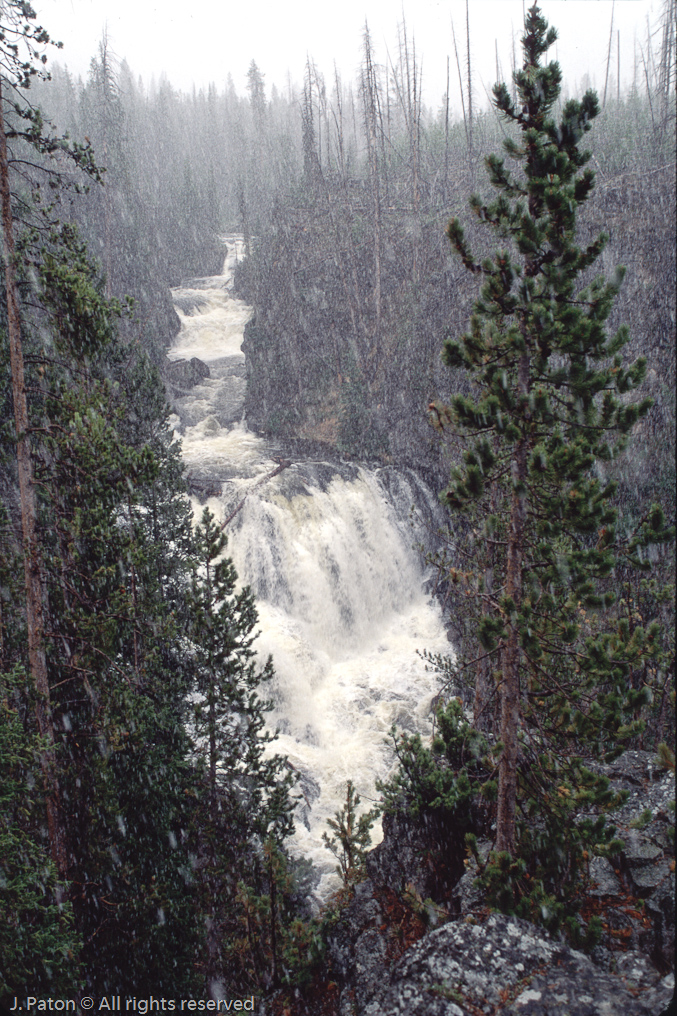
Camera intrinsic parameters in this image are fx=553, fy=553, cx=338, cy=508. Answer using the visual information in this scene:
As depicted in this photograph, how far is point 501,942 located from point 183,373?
31.9 meters

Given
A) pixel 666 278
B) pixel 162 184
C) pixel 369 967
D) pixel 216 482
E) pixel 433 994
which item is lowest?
pixel 369 967

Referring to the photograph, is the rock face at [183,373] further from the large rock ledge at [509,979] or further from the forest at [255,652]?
the large rock ledge at [509,979]

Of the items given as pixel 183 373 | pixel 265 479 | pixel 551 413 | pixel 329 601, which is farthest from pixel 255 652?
pixel 183 373

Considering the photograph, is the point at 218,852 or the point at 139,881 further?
the point at 218,852

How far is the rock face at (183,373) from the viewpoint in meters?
32.3

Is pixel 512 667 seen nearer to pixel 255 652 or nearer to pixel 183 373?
pixel 255 652


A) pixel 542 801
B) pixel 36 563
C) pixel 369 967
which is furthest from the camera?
pixel 369 967

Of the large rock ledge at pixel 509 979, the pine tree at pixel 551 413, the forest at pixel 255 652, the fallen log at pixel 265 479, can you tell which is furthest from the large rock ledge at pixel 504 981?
the fallen log at pixel 265 479

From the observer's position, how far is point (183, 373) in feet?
107

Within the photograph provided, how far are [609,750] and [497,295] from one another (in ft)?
16.1

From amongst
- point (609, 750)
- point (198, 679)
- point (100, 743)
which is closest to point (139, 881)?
point (100, 743)

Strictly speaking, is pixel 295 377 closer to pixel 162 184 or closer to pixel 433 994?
pixel 433 994

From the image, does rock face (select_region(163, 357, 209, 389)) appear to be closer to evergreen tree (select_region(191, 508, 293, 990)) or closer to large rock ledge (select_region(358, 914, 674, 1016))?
evergreen tree (select_region(191, 508, 293, 990))

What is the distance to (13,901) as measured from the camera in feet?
18.9
